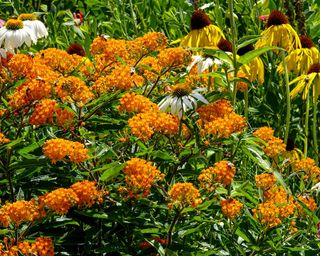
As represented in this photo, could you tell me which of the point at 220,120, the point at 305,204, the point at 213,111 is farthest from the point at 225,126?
the point at 305,204

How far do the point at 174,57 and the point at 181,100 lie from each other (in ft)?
0.82

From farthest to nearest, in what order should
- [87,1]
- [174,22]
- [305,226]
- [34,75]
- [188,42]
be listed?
[87,1] < [174,22] < [188,42] < [305,226] < [34,75]

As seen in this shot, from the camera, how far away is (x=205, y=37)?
10.5 ft

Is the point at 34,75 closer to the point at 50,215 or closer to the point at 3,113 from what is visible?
the point at 3,113

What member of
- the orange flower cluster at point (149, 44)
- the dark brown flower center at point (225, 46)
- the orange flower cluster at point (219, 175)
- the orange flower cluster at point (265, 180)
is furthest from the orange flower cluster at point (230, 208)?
the dark brown flower center at point (225, 46)

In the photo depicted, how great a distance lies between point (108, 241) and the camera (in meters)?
2.42

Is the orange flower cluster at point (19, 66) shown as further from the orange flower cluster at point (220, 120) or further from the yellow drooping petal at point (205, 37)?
the yellow drooping petal at point (205, 37)

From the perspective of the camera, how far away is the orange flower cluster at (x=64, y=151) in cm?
211

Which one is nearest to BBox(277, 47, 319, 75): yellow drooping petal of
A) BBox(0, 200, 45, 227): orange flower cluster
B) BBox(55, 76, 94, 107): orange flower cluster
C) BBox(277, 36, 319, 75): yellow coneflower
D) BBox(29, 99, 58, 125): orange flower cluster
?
BBox(277, 36, 319, 75): yellow coneflower

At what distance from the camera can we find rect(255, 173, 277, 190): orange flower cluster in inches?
92.9

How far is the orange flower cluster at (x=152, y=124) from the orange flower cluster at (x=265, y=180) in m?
0.28

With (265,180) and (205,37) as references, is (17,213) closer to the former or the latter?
(265,180)

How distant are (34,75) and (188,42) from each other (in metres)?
0.85

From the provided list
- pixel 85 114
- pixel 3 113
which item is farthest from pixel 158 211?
pixel 3 113
